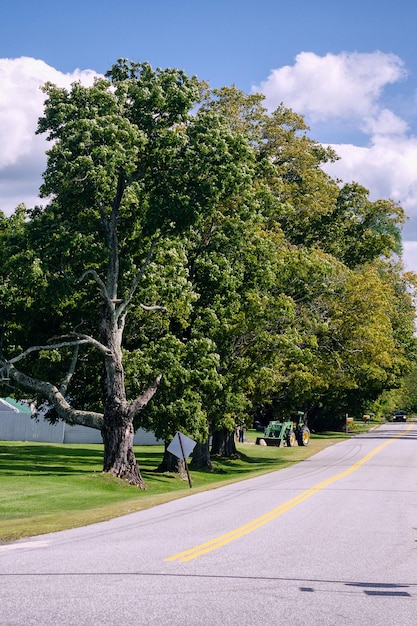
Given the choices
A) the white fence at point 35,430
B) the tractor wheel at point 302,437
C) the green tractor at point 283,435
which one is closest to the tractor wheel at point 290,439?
the green tractor at point 283,435

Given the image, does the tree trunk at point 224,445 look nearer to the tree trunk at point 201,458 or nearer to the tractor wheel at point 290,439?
the tree trunk at point 201,458

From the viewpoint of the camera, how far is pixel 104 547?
1173 centimetres

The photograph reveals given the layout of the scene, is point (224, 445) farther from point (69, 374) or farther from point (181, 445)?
point (181, 445)

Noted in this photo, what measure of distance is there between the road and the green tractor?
3793 cm

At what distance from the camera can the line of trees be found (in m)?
26.6

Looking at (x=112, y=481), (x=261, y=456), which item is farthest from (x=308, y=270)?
(x=261, y=456)

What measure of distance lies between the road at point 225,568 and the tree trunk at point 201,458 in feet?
60.6

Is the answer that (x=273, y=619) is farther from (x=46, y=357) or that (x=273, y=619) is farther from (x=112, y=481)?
(x=46, y=357)

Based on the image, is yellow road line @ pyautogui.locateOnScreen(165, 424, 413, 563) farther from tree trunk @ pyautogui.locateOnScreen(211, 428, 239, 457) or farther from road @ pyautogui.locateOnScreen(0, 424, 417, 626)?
tree trunk @ pyautogui.locateOnScreen(211, 428, 239, 457)

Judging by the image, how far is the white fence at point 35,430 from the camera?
57.1 metres

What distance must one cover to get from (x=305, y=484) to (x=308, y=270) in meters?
12.5

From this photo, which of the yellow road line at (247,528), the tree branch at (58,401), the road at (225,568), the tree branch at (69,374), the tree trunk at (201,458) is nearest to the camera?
the road at (225,568)

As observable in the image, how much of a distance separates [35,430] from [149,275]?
3161 cm

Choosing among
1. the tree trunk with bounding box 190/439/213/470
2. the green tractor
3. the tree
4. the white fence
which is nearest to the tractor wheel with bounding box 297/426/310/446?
the green tractor
